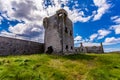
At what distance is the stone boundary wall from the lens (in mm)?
22375

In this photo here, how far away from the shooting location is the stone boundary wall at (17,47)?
73.4 ft

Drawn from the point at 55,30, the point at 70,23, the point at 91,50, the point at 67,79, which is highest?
the point at 70,23

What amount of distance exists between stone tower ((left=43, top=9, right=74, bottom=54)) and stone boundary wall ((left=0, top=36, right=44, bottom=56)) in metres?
2.44

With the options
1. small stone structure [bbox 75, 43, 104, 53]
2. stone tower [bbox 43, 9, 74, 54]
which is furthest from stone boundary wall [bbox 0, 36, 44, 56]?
small stone structure [bbox 75, 43, 104, 53]

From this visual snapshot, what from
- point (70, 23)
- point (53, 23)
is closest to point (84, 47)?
point (70, 23)

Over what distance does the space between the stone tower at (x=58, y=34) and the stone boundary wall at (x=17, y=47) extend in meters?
2.44

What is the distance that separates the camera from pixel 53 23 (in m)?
29.4

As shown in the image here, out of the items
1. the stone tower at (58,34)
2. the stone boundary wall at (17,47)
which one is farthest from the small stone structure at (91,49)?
the stone boundary wall at (17,47)

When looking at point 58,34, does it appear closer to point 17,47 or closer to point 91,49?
point 17,47

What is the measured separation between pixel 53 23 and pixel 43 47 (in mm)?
5723

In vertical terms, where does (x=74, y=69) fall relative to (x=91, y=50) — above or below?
below

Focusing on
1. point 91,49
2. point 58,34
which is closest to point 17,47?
point 58,34

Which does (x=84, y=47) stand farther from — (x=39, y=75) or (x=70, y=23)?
(x=39, y=75)

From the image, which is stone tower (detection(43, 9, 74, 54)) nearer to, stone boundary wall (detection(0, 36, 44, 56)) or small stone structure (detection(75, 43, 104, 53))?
stone boundary wall (detection(0, 36, 44, 56))
